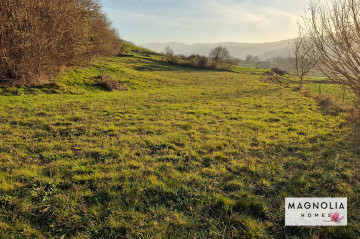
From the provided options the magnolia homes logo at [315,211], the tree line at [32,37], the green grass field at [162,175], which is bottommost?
the magnolia homes logo at [315,211]

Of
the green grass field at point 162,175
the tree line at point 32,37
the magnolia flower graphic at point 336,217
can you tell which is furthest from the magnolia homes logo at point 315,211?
the tree line at point 32,37

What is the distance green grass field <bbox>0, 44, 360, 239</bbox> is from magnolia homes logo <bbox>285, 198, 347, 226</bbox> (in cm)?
14

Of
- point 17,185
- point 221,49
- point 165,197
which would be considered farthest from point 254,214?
point 221,49

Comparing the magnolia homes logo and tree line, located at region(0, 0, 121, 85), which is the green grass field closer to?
the magnolia homes logo

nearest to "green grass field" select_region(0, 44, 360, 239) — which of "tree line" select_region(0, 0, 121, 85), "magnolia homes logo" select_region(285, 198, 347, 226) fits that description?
"magnolia homes logo" select_region(285, 198, 347, 226)

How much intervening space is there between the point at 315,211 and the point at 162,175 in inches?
147

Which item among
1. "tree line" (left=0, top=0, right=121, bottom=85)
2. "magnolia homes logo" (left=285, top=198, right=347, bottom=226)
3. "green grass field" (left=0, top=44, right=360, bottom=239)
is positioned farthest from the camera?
"tree line" (left=0, top=0, right=121, bottom=85)

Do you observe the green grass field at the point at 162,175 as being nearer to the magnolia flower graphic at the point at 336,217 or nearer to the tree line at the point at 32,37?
the magnolia flower graphic at the point at 336,217

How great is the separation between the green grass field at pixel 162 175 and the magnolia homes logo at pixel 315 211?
14cm

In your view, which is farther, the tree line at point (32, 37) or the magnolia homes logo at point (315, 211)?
the tree line at point (32, 37)

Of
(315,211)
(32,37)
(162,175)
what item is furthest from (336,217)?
(32,37)

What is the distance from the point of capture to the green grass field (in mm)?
3316

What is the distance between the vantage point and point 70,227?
3.25m

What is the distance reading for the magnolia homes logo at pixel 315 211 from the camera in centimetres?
349
